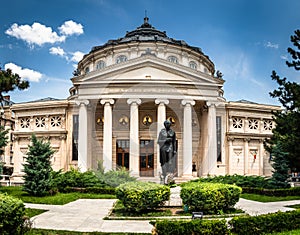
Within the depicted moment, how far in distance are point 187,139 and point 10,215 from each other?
26630mm

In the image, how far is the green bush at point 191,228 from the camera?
9484 mm

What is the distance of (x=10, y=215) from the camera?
9.34 meters

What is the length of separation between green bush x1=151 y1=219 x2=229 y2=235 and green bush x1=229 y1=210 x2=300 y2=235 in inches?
27.9

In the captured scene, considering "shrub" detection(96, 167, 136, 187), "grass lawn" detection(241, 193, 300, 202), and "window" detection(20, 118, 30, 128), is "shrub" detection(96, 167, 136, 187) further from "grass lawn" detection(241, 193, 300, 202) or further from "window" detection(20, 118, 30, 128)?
"window" detection(20, 118, 30, 128)

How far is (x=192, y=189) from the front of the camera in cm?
1415

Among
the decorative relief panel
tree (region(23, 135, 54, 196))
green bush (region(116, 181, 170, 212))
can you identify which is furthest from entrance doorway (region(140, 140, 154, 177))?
green bush (region(116, 181, 170, 212))

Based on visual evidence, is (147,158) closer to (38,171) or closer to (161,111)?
(161,111)

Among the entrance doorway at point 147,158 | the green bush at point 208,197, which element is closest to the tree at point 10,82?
the green bush at point 208,197

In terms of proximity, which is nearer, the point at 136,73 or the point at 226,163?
the point at 136,73

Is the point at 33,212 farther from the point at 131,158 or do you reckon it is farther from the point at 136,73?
the point at 136,73

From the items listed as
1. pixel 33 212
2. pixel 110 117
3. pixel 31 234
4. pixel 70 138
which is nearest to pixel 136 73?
pixel 110 117

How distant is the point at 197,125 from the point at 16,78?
953 inches

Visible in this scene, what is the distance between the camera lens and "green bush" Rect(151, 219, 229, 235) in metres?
9.48

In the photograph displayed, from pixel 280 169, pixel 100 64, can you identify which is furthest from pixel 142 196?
pixel 100 64
